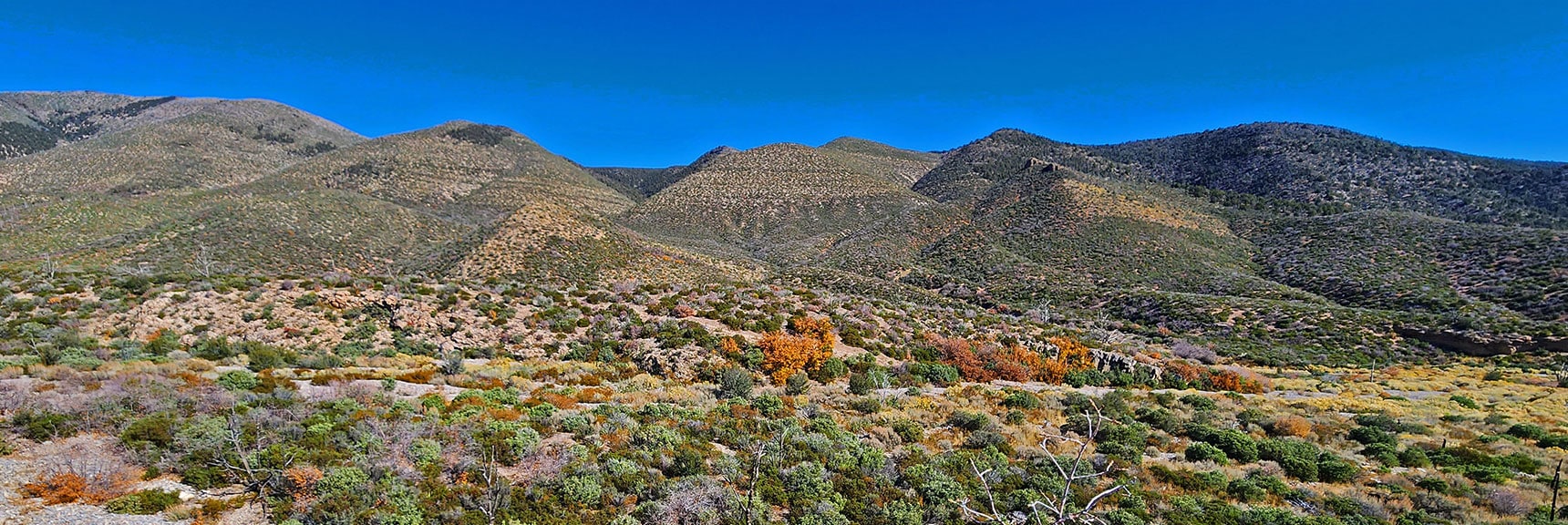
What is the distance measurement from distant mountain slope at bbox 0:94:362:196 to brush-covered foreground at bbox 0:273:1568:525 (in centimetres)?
7302

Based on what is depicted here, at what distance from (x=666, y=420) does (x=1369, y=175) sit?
10065cm

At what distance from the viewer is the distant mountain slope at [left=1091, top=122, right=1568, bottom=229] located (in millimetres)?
62906

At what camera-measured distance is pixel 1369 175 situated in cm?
7219

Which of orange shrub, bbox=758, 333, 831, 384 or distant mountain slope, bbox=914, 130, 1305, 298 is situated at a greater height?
distant mountain slope, bbox=914, 130, 1305, 298

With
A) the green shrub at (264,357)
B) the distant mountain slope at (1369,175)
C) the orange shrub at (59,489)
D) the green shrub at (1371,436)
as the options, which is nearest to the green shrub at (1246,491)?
the green shrub at (1371,436)

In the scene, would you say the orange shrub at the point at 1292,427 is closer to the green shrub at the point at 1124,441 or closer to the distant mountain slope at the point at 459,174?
the green shrub at the point at 1124,441

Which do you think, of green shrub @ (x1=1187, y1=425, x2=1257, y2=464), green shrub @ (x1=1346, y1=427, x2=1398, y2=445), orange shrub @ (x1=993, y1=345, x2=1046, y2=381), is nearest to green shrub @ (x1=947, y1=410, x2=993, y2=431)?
green shrub @ (x1=1187, y1=425, x2=1257, y2=464)

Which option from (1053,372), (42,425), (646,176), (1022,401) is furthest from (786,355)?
(646,176)

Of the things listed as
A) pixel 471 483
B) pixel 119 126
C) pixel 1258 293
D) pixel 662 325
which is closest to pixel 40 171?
pixel 119 126

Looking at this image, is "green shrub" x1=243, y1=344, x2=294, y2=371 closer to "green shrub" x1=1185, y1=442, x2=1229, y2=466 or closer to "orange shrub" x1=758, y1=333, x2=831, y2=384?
"orange shrub" x1=758, y1=333, x2=831, y2=384

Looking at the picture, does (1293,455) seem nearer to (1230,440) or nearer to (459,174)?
(1230,440)

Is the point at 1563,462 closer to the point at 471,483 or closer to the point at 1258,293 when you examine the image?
the point at 471,483

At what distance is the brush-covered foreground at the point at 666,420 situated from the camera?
812cm

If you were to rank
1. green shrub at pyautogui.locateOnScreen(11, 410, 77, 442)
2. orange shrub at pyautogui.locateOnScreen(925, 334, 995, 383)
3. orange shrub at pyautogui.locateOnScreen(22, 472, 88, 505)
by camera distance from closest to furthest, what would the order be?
1. orange shrub at pyautogui.locateOnScreen(22, 472, 88, 505)
2. green shrub at pyautogui.locateOnScreen(11, 410, 77, 442)
3. orange shrub at pyautogui.locateOnScreen(925, 334, 995, 383)
